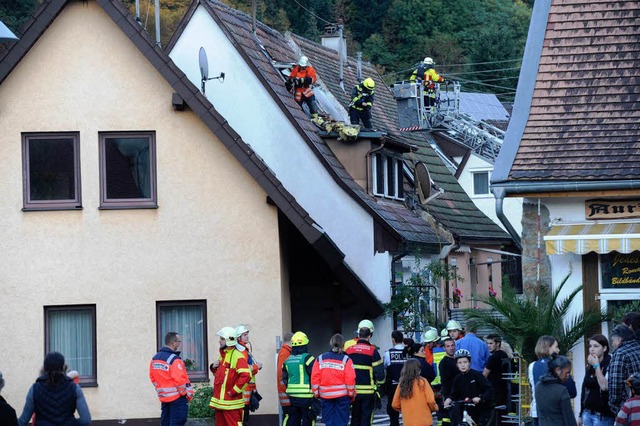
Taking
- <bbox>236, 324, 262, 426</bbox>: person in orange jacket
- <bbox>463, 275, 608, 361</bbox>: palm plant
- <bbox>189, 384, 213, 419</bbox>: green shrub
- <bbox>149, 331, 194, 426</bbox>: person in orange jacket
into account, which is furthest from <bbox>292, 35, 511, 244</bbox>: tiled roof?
<bbox>149, 331, 194, 426</bbox>: person in orange jacket

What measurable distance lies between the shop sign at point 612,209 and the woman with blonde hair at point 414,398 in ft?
11.3

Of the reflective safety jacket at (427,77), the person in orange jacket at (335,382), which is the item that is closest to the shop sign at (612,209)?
the person in orange jacket at (335,382)

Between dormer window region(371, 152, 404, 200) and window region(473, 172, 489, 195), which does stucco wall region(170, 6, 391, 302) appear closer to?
dormer window region(371, 152, 404, 200)

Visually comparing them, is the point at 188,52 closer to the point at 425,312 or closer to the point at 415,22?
the point at 425,312

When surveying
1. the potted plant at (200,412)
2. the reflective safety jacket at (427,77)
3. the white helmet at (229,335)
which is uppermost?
the reflective safety jacket at (427,77)

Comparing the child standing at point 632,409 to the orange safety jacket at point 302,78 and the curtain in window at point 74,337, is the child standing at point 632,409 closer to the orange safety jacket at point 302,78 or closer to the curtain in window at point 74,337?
the curtain in window at point 74,337

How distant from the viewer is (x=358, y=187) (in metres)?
30.1

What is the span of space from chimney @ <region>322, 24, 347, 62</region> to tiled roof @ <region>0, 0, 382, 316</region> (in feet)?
55.9

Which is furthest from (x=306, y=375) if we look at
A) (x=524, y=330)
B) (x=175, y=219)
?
(x=175, y=219)

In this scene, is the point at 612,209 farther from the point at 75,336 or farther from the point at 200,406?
the point at 75,336

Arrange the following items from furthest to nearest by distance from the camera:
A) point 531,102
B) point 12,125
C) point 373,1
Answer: point 373,1
point 12,125
point 531,102

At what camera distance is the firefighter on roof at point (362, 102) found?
31203 mm

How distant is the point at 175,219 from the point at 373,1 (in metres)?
64.5

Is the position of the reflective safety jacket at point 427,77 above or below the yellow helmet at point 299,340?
above
